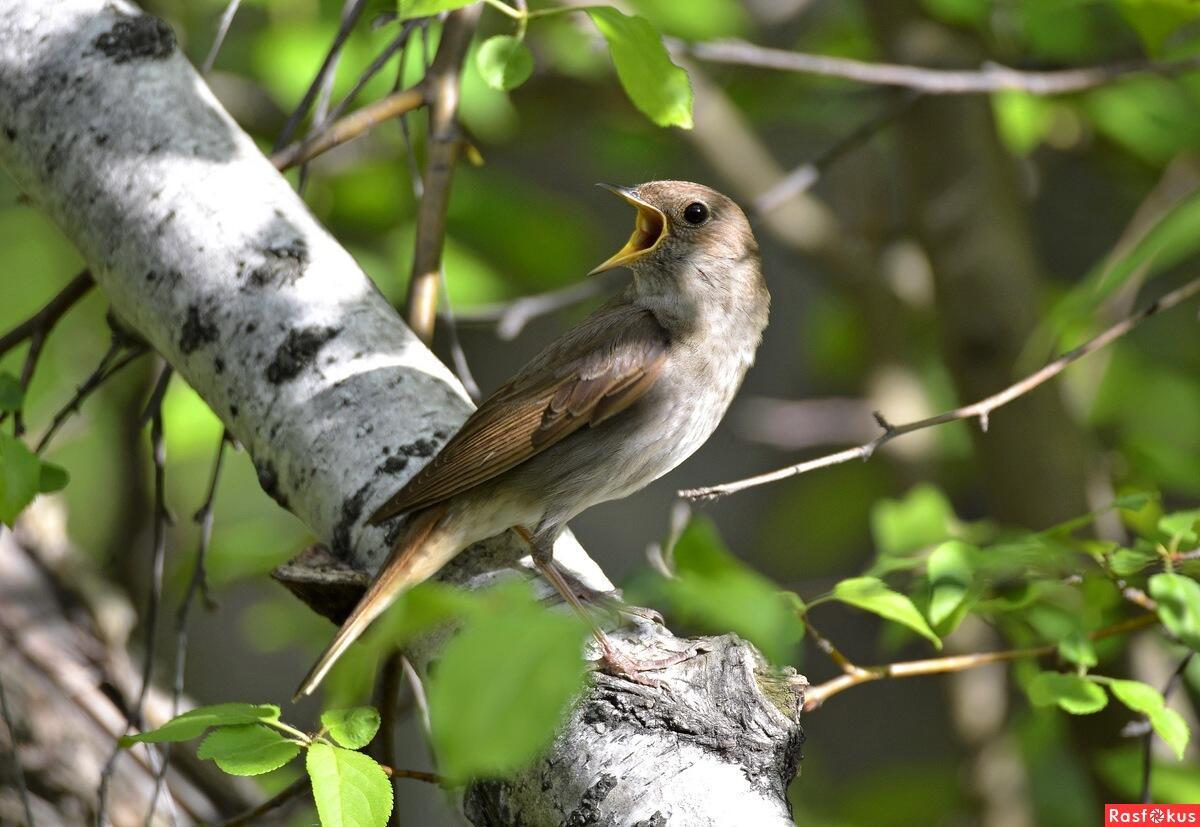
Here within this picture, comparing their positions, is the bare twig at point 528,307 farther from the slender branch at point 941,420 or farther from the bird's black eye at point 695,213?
the slender branch at point 941,420

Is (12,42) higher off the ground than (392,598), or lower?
higher

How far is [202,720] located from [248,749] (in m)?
0.08

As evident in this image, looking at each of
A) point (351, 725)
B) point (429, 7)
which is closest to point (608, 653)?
point (351, 725)

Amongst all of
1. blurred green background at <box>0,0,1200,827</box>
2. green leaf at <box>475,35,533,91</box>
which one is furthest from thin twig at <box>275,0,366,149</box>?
green leaf at <box>475,35,533,91</box>

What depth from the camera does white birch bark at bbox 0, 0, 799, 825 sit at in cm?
235

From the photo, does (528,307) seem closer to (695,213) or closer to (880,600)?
(695,213)

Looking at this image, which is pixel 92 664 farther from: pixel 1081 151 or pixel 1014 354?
pixel 1081 151

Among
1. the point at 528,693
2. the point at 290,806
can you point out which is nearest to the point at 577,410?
the point at 290,806

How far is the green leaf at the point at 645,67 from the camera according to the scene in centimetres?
218

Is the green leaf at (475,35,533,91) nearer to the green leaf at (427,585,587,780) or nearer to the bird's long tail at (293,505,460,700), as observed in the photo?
the bird's long tail at (293,505,460,700)

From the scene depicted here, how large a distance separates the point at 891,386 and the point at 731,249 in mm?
2007

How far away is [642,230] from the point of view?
3.49 meters

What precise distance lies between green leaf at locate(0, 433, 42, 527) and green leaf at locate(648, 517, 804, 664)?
1149 millimetres

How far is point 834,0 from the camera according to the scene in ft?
21.0
